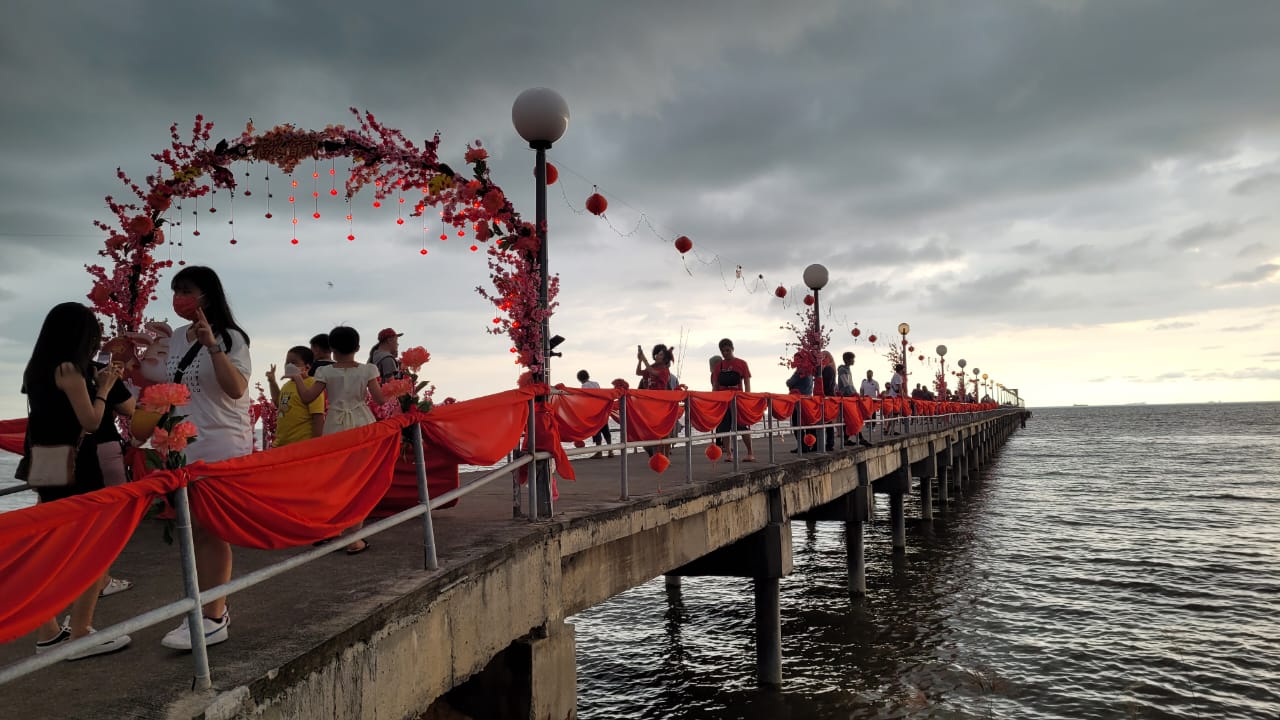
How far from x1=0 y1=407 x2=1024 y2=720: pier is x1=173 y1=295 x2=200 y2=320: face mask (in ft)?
4.84

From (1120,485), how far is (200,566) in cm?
4010

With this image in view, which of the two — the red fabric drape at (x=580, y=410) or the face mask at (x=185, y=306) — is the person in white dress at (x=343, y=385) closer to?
the red fabric drape at (x=580, y=410)

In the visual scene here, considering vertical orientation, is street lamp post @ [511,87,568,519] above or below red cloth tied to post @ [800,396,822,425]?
above

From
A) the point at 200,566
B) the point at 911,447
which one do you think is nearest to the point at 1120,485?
the point at 911,447

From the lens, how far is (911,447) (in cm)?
2155

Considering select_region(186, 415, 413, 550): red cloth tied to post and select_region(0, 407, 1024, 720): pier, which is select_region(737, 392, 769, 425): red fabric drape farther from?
select_region(186, 415, 413, 550): red cloth tied to post

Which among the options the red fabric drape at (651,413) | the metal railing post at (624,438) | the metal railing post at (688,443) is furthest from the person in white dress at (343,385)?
the metal railing post at (688,443)

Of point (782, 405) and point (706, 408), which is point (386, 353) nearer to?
point (706, 408)

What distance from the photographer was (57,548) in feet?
8.03

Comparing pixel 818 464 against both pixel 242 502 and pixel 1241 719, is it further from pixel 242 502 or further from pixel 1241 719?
pixel 242 502

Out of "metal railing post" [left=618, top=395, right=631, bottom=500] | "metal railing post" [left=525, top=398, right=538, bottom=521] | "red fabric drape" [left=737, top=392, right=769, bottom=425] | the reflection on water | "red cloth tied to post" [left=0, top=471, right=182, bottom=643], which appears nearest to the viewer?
"red cloth tied to post" [left=0, top=471, right=182, bottom=643]

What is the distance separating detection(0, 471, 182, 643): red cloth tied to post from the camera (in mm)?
2336

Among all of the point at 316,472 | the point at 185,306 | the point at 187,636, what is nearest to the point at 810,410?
the point at 316,472

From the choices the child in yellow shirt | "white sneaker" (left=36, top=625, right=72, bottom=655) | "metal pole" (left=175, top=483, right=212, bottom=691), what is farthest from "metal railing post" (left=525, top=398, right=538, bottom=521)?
"metal pole" (left=175, top=483, right=212, bottom=691)
